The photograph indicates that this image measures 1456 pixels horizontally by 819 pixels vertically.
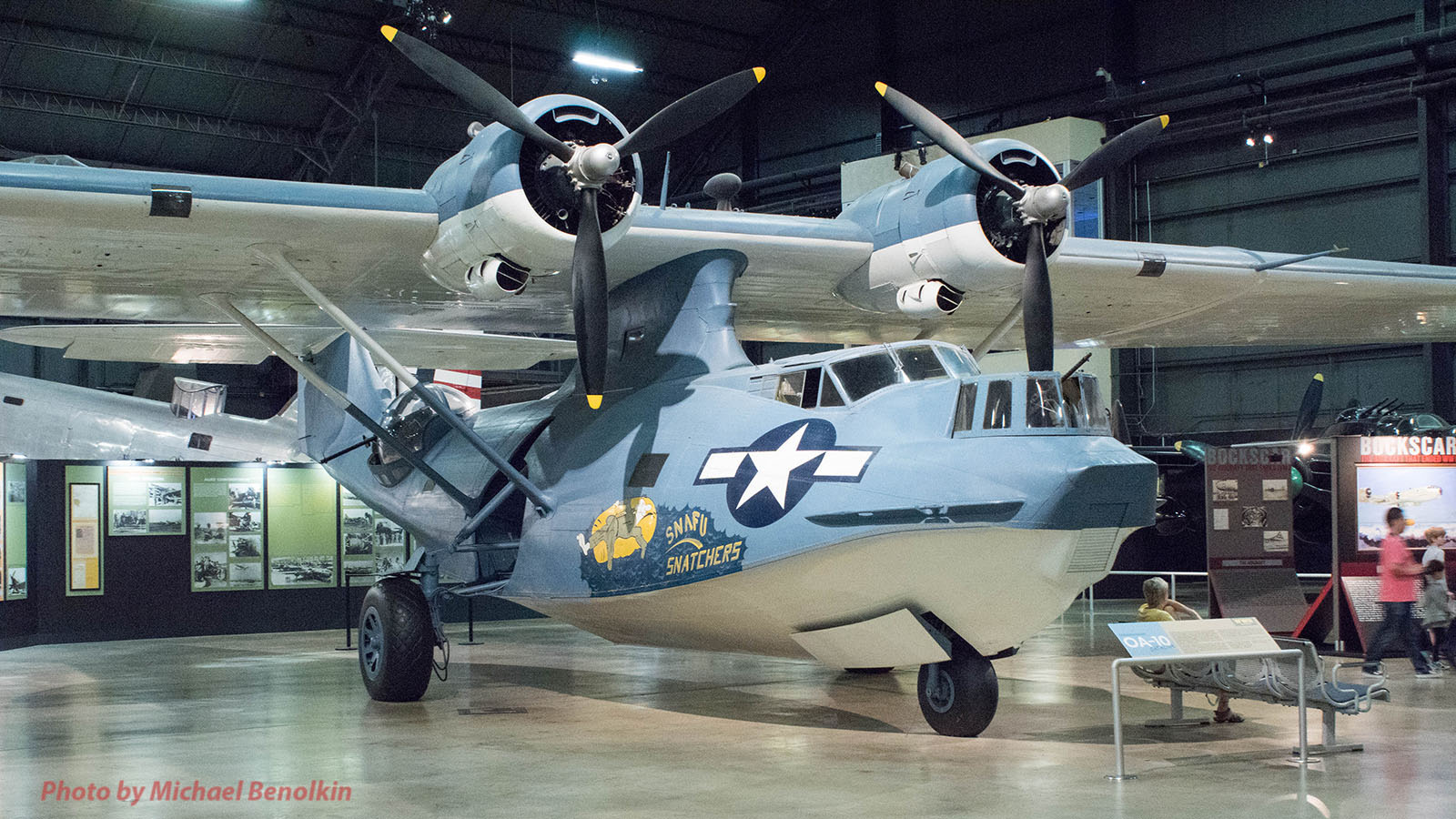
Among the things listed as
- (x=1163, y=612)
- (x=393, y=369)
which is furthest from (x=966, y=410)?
(x=393, y=369)

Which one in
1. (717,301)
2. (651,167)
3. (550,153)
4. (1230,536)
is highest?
(651,167)

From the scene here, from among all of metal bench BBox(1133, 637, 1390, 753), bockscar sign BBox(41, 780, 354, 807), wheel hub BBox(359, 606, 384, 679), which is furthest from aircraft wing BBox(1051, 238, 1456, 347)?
bockscar sign BBox(41, 780, 354, 807)

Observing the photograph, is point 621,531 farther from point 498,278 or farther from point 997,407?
point 997,407

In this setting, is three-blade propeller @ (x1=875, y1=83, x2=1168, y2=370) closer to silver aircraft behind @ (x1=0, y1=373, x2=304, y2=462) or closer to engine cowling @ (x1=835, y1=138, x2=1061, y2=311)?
engine cowling @ (x1=835, y1=138, x2=1061, y2=311)

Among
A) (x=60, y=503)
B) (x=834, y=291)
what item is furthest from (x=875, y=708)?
(x=60, y=503)

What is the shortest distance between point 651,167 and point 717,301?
29474 millimetres

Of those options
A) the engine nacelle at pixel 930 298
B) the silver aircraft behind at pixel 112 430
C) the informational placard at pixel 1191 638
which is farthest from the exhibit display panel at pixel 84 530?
the informational placard at pixel 1191 638

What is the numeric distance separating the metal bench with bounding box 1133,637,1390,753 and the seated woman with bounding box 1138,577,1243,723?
267 millimetres

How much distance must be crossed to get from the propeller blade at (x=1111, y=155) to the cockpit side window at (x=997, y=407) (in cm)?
349

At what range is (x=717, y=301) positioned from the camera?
1138cm

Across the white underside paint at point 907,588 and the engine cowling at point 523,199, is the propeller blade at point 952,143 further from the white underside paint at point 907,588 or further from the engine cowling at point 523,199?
the white underside paint at point 907,588

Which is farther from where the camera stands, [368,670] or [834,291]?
[834,291]

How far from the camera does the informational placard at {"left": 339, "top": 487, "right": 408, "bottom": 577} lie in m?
20.9

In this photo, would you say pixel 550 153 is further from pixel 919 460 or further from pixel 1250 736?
pixel 1250 736
